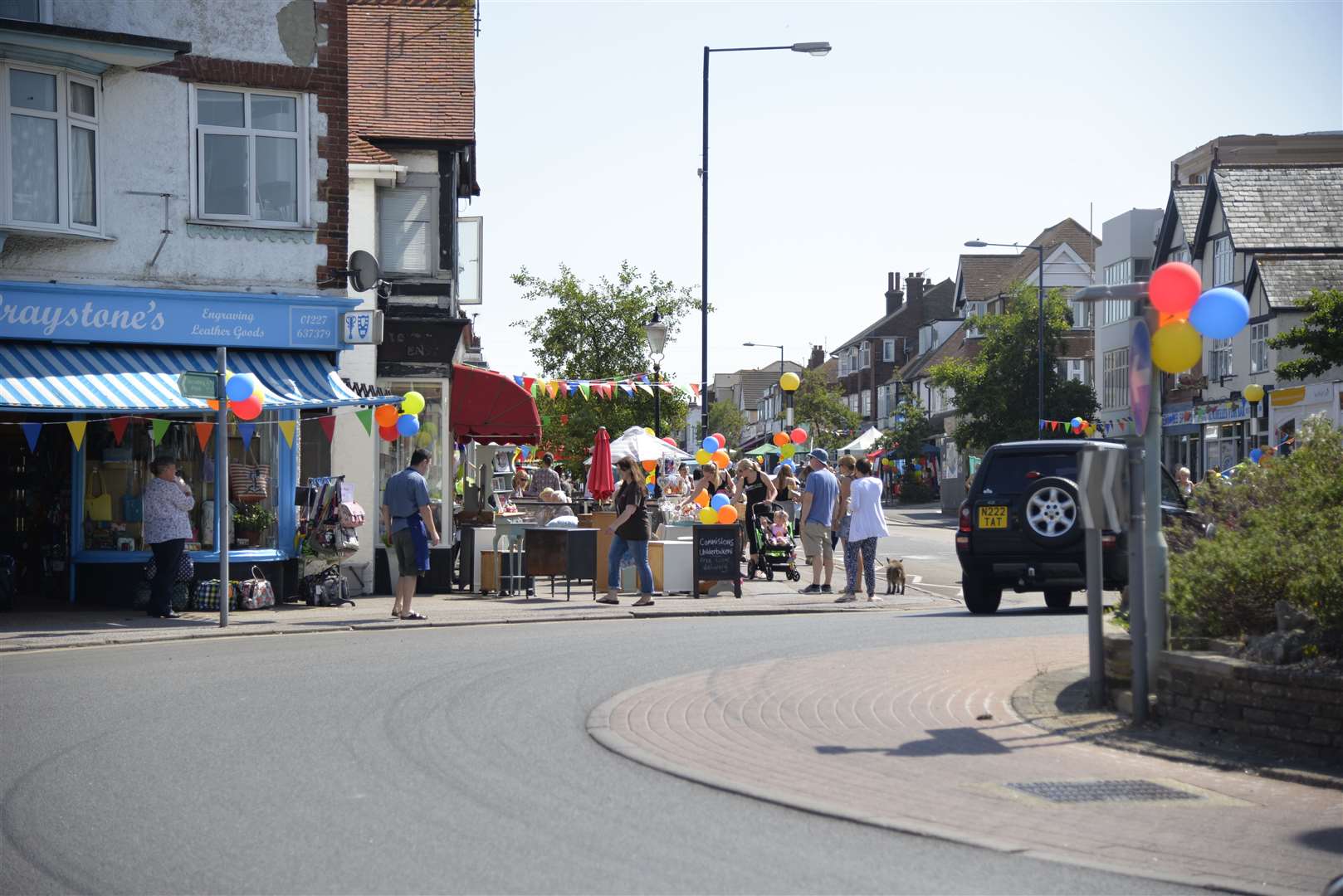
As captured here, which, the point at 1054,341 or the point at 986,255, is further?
the point at 986,255

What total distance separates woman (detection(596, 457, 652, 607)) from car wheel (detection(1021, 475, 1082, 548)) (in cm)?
466

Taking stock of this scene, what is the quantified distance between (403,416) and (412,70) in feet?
22.6

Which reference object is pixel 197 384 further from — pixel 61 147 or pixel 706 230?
pixel 706 230

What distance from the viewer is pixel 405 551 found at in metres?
16.8

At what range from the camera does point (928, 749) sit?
8.42m

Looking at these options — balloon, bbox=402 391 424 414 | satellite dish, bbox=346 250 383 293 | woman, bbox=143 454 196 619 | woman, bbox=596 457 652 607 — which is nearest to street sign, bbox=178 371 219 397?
woman, bbox=143 454 196 619

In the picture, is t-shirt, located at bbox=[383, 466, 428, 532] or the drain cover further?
t-shirt, located at bbox=[383, 466, 428, 532]

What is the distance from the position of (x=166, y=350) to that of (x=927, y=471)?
6480cm

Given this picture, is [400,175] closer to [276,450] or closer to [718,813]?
[276,450]

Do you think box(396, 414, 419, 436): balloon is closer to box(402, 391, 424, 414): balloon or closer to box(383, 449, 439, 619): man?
box(402, 391, 424, 414): balloon

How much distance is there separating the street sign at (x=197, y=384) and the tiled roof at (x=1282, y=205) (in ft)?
131

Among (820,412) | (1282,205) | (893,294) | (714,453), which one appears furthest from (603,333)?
(893,294)

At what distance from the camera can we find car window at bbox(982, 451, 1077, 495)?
16828 mm

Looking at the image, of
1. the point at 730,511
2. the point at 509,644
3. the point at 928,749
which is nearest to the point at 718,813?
the point at 928,749
